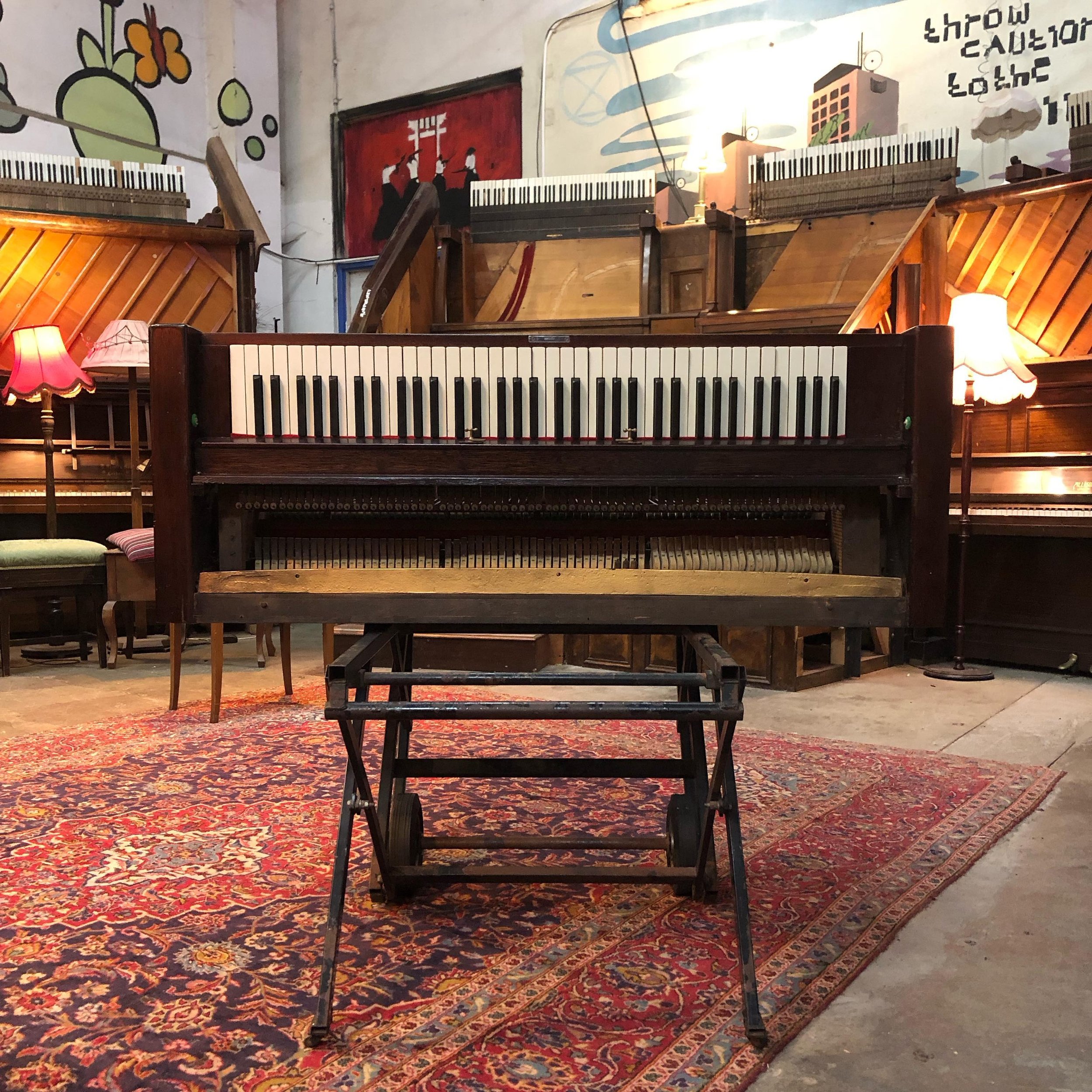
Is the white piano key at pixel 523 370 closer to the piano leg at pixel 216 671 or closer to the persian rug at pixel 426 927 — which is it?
the persian rug at pixel 426 927

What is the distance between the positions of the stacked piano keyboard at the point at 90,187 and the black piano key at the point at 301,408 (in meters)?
5.02

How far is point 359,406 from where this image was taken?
1.81 metres

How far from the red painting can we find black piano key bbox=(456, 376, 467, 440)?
20.7ft

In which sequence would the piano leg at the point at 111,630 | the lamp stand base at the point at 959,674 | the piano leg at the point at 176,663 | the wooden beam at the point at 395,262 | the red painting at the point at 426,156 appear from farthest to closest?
the red painting at the point at 426,156
the piano leg at the point at 111,630
the wooden beam at the point at 395,262
the lamp stand base at the point at 959,674
the piano leg at the point at 176,663

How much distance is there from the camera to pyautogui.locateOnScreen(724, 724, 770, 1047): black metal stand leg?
1.54 metres

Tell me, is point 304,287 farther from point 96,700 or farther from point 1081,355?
point 1081,355

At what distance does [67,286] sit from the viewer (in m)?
5.78

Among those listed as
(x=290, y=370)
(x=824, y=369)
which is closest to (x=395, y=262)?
(x=290, y=370)

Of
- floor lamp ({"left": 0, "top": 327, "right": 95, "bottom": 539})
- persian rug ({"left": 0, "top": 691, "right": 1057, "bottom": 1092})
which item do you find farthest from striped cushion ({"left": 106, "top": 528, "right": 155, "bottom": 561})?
floor lamp ({"left": 0, "top": 327, "right": 95, "bottom": 539})

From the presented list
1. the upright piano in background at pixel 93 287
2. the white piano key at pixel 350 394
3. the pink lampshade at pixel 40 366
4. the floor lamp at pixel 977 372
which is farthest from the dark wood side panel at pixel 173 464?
the upright piano in background at pixel 93 287

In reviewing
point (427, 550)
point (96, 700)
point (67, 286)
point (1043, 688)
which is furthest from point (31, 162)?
point (1043, 688)

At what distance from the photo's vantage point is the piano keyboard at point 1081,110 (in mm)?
4938

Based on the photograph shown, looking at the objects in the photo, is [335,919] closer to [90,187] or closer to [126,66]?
[90,187]

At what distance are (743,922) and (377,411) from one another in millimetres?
1050
